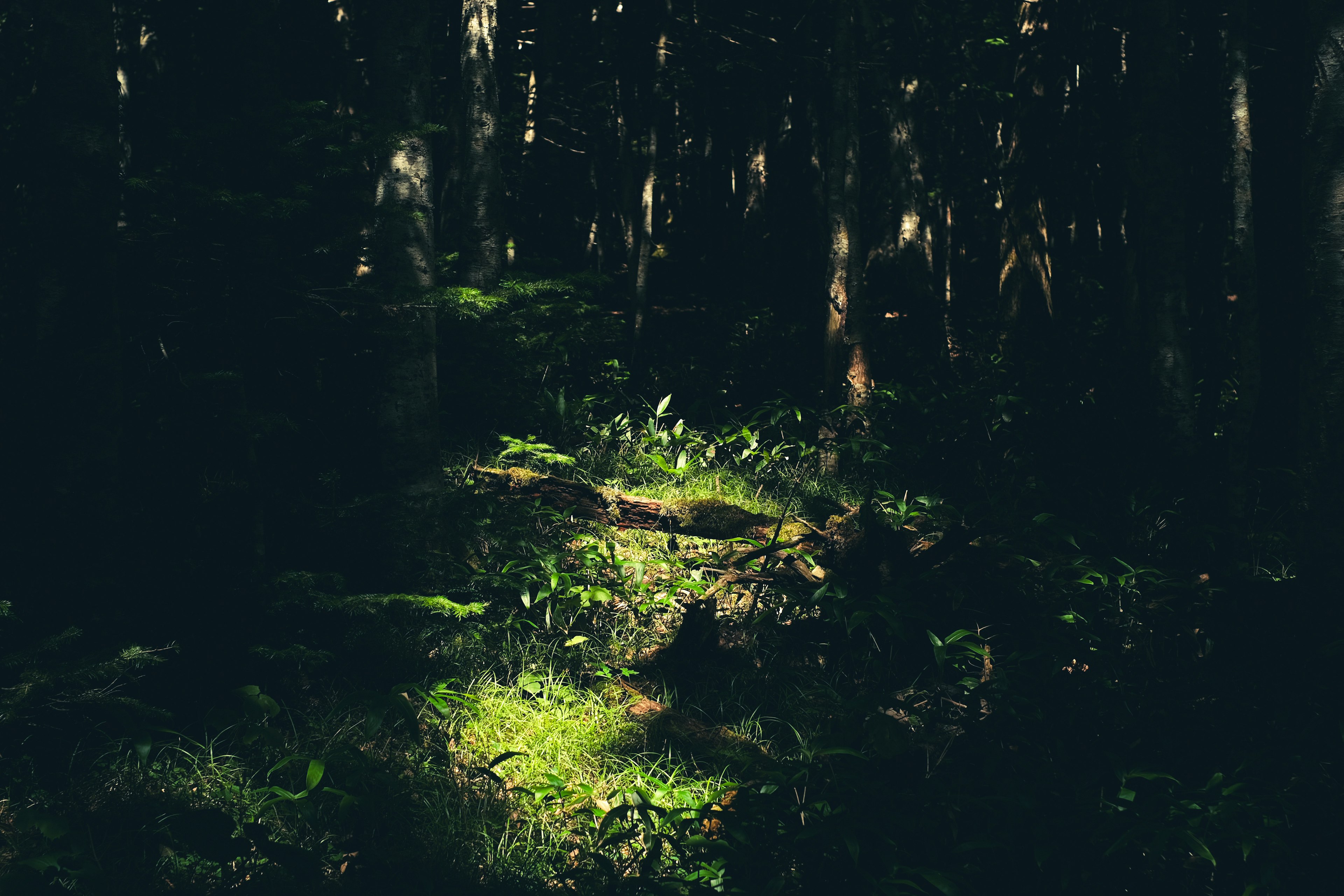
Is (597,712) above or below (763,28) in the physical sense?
below

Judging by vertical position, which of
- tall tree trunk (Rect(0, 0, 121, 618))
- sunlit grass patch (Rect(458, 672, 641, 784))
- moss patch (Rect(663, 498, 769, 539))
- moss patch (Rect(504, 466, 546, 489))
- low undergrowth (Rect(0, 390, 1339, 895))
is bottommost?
sunlit grass patch (Rect(458, 672, 641, 784))

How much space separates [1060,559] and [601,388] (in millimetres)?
5406

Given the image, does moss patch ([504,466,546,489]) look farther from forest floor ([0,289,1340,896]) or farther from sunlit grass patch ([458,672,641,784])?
sunlit grass patch ([458,672,641,784])

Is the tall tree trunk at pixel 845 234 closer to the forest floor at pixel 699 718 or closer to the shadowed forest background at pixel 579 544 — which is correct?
the shadowed forest background at pixel 579 544

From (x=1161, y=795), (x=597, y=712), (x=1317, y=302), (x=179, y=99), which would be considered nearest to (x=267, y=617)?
(x=597, y=712)

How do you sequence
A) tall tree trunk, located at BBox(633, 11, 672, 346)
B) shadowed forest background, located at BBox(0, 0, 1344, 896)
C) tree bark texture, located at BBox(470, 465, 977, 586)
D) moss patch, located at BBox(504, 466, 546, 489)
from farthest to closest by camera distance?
tall tree trunk, located at BBox(633, 11, 672, 346) < moss patch, located at BBox(504, 466, 546, 489) < tree bark texture, located at BBox(470, 465, 977, 586) < shadowed forest background, located at BBox(0, 0, 1344, 896)

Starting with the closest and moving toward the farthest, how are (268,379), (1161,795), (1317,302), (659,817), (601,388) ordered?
(1161,795) < (659,817) < (1317,302) < (268,379) < (601,388)

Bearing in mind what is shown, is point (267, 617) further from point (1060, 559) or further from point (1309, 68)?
point (1309, 68)

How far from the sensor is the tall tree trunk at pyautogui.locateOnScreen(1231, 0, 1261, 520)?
20.4 feet

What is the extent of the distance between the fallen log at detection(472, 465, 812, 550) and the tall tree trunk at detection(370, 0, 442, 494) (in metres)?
0.98

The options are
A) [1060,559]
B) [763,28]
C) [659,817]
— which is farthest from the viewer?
[763,28]

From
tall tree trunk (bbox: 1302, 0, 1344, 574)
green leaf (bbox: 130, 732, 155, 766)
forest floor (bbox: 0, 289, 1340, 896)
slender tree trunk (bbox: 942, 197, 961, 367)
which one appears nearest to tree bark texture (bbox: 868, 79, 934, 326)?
slender tree trunk (bbox: 942, 197, 961, 367)

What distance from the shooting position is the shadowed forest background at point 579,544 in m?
3.26

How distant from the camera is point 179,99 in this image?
12.0 metres
